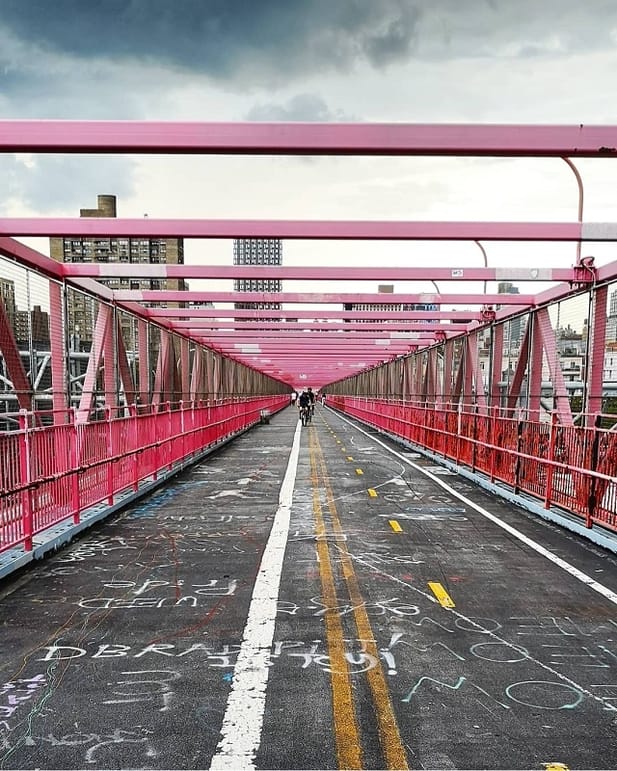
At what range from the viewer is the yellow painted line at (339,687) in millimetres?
3230

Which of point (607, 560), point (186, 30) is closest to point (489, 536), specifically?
point (607, 560)

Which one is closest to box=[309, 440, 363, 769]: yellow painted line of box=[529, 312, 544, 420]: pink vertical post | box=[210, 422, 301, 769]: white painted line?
box=[210, 422, 301, 769]: white painted line

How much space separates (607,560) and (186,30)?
348 inches

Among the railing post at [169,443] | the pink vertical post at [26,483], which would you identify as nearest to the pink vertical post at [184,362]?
the railing post at [169,443]

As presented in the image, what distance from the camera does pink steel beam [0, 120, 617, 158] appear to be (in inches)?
276

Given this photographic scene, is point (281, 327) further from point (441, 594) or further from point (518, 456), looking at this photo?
point (441, 594)

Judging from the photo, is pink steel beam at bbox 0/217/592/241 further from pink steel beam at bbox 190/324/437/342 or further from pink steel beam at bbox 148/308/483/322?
pink steel beam at bbox 190/324/437/342

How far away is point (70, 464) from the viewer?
8289mm

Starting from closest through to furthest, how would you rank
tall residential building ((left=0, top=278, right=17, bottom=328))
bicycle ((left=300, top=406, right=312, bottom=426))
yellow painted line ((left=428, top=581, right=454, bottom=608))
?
yellow painted line ((left=428, top=581, right=454, bottom=608)), tall residential building ((left=0, top=278, right=17, bottom=328)), bicycle ((left=300, top=406, right=312, bottom=426))

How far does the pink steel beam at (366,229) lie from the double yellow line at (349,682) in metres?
5.66

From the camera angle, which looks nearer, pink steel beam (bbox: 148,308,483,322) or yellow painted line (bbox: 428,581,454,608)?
yellow painted line (bbox: 428,581,454,608)

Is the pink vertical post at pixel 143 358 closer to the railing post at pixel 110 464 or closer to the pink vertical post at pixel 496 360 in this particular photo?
the railing post at pixel 110 464

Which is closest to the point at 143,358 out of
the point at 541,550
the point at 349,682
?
the point at 541,550

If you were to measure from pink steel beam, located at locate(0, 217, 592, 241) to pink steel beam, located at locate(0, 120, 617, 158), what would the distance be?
3244 millimetres
